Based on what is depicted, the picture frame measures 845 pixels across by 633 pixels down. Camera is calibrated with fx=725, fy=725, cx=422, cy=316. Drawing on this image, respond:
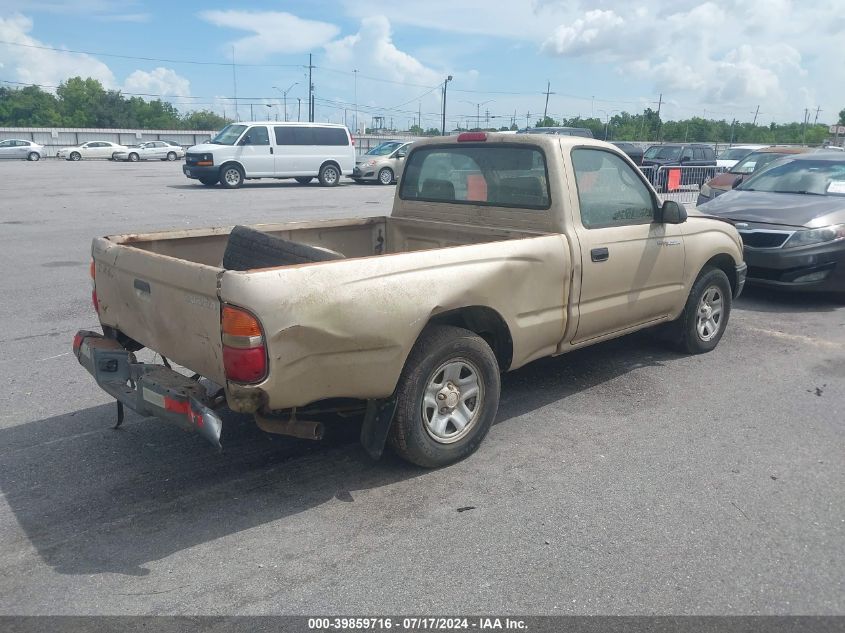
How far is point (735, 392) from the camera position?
550 centimetres

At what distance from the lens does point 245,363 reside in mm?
3258

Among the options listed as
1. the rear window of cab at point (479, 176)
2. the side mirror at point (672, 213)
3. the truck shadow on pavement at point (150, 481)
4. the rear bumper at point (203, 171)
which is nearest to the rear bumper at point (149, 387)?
the truck shadow on pavement at point (150, 481)

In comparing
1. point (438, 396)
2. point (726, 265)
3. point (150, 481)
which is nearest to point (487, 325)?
point (438, 396)

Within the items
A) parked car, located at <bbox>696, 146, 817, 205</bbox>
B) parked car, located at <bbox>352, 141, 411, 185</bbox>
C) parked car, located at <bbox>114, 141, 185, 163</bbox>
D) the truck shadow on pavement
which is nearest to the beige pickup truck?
the truck shadow on pavement

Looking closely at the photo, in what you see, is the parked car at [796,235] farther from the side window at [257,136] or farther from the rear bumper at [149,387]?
the side window at [257,136]

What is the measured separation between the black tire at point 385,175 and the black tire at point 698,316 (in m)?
22.6

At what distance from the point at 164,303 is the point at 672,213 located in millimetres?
3652

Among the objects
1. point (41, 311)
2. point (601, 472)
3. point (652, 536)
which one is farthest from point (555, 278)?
point (41, 311)

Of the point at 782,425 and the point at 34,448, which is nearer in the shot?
the point at 34,448

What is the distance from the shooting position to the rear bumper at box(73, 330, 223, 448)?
341 cm

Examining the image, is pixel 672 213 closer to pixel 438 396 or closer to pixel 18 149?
pixel 438 396

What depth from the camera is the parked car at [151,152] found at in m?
48.2

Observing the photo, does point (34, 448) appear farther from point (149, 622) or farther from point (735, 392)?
point (735, 392)

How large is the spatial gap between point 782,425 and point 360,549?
314 cm
